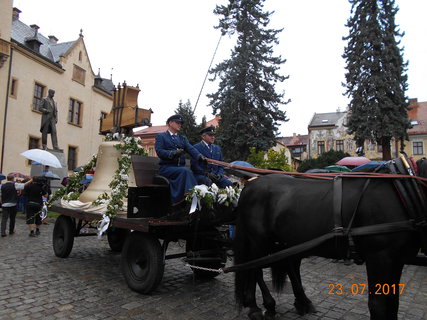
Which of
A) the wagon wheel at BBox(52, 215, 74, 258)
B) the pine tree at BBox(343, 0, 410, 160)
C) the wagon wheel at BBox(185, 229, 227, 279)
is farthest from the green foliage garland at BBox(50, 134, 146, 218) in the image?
the pine tree at BBox(343, 0, 410, 160)

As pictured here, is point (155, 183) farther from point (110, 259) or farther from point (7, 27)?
point (7, 27)

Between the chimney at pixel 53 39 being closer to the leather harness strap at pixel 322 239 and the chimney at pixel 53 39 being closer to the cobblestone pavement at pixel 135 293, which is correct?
the cobblestone pavement at pixel 135 293

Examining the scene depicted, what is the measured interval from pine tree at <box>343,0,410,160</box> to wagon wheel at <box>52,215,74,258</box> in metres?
20.8

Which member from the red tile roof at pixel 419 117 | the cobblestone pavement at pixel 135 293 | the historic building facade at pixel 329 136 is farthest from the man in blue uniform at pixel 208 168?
the historic building facade at pixel 329 136

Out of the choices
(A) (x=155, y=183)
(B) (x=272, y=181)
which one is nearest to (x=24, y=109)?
(A) (x=155, y=183)

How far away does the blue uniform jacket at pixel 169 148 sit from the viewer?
4578 mm

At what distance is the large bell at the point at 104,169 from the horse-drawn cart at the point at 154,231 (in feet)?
3.18

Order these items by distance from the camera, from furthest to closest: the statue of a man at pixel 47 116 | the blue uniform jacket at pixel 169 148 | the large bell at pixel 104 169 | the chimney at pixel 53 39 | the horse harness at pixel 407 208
A: the chimney at pixel 53 39
the statue of a man at pixel 47 116
the large bell at pixel 104 169
the blue uniform jacket at pixel 169 148
the horse harness at pixel 407 208

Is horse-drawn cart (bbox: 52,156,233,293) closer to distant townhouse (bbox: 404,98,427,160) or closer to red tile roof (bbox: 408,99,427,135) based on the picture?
distant townhouse (bbox: 404,98,427,160)

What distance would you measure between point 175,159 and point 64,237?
10.2ft

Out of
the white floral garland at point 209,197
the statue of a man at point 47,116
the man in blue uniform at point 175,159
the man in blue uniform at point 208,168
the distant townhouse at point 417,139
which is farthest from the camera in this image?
the distant townhouse at point 417,139

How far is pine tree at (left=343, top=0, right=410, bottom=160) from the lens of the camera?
21500 mm

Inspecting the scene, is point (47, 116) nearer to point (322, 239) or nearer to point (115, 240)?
point (115, 240)

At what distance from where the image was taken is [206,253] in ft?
14.8
